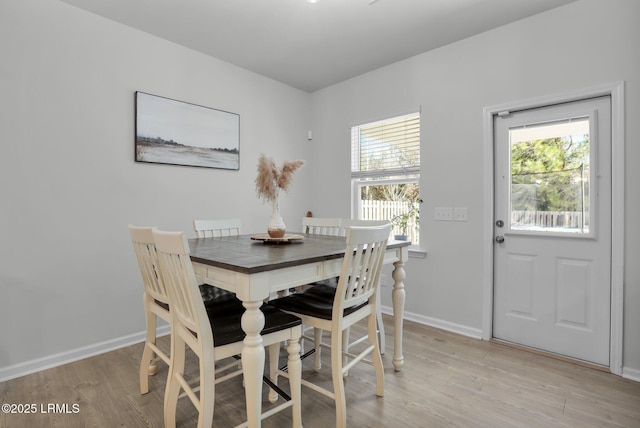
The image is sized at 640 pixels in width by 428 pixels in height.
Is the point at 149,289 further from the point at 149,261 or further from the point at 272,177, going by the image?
the point at 272,177

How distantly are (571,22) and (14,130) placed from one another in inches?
156

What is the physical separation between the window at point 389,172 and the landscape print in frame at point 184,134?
54.8 inches

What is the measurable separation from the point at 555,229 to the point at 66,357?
12.4ft

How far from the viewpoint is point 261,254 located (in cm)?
169

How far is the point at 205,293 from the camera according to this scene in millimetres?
2121

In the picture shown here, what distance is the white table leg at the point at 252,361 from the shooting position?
1.36 meters

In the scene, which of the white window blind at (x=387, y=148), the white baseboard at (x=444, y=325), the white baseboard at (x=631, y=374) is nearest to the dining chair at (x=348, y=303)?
the white baseboard at (x=444, y=325)

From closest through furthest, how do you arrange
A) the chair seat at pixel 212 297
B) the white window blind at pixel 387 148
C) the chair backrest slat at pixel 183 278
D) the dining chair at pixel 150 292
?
the chair backrest slat at pixel 183 278, the dining chair at pixel 150 292, the chair seat at pixel 212 297, the white window blind at pixel 387 148

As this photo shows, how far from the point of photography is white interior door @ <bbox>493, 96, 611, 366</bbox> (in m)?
2.31

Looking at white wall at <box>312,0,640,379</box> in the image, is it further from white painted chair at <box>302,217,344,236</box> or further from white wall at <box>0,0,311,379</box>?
white wall at <box>0,0,311,379</box>

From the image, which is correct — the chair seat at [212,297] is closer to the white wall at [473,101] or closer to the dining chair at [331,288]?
the dining chair at [331,288]

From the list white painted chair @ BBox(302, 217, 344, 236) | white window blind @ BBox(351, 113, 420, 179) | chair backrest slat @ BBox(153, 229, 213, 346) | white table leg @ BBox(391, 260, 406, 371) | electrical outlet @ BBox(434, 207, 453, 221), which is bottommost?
white table leg @ BBox(391, 260, 406, 371)

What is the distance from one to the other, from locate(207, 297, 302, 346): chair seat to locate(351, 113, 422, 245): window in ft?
6.68

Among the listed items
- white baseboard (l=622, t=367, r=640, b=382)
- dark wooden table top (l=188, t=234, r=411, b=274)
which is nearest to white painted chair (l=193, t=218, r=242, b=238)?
dark wooden table top (l=188, t=234, r=411, b=274)
